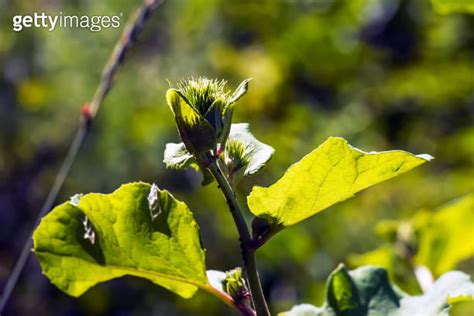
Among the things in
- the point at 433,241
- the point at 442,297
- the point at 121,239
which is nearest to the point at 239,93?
the point at 121,239

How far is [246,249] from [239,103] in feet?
8.30

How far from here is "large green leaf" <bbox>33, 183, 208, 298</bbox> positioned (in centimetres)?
50

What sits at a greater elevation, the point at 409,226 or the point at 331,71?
the point at 331,71

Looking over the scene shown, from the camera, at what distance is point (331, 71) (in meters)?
2.96

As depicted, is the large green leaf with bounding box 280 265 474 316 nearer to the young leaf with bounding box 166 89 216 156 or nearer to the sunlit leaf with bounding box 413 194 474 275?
the young leaf with bounding box 166 89 216 156

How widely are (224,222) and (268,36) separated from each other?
1.01 metres

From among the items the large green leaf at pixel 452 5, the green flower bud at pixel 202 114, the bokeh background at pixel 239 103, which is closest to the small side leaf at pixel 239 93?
the green flower bud at pixel 202 114

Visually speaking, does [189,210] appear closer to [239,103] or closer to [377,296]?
[377,296]

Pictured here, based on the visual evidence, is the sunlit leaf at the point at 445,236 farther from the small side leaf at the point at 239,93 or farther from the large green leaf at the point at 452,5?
the small side leaf at the point at 239,93

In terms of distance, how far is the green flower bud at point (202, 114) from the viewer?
1.52 feet

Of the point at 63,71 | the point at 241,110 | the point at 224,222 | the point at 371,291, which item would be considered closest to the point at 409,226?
the point at 371,291

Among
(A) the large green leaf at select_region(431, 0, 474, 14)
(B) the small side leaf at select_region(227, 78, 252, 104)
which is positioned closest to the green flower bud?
(B) the small side leaf at select_region(227, 78, 252, 104)

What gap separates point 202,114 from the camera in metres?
0.49

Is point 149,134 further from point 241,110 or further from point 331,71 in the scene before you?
point 331,71
